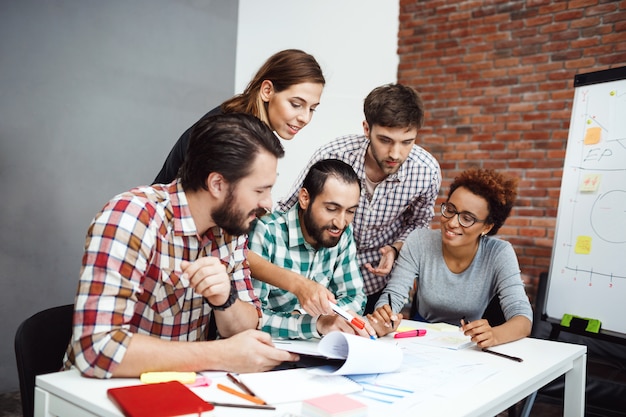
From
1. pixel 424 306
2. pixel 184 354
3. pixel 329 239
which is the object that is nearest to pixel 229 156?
pixel 184 354

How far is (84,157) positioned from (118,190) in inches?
10.7

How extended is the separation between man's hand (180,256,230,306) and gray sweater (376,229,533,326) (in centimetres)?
103

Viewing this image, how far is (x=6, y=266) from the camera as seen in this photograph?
2.86 m

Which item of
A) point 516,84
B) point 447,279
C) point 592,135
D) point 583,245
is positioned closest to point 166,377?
point 447,279

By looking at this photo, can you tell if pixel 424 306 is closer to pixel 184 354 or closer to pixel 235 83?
pixel 184 354

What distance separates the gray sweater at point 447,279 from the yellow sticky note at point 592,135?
2.64ft

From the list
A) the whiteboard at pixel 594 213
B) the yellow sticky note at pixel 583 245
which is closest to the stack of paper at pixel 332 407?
the whiteboard at pixel 594 213

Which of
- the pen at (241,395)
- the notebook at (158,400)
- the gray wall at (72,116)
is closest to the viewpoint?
the notebook at (158,400)

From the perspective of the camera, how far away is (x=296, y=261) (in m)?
1.90

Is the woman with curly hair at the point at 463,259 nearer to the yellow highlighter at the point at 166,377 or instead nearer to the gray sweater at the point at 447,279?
the gray sweater at the point at 447,279

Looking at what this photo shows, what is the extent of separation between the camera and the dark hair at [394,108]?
2.19 metres

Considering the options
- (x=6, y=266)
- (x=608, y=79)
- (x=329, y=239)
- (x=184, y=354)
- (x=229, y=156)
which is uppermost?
(x=608, y=79)

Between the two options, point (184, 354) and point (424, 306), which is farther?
point (424, 306)

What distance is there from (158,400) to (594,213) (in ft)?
7.44
